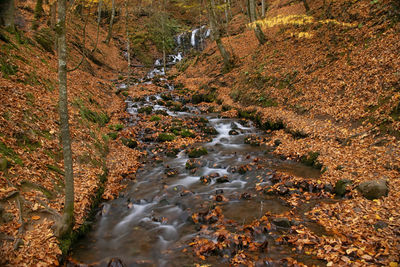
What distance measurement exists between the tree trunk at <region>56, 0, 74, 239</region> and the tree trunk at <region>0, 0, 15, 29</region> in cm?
999

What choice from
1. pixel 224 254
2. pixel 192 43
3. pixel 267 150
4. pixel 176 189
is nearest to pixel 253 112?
pixel 267 150

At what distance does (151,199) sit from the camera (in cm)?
782

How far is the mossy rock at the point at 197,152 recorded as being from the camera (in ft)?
36.7

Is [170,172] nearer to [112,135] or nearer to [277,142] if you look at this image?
[112,135]

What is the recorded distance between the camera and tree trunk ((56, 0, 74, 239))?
14.5 feet

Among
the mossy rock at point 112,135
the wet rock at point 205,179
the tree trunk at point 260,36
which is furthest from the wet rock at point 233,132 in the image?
the tree trunk at point 260,36

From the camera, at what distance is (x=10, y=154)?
5512 mm

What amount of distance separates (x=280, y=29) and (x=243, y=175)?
653 inches

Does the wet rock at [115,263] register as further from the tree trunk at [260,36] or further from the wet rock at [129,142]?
the tree trunk at [260,36]

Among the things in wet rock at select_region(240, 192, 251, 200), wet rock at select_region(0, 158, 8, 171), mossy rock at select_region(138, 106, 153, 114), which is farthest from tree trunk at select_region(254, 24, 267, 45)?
wet rock at select_region(0, 158, 8, 171)

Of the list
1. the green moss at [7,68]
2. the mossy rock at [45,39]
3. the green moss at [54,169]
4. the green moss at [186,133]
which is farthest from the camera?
the mossy rock at [45,39]

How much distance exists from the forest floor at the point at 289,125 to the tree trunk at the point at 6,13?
76cm

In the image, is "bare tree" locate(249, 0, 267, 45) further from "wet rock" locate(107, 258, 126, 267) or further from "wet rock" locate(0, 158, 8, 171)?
"wet rock" locate(107, 258, 126, 267)

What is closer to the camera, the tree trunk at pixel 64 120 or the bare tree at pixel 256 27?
the tree trunk at pixel 64 120
